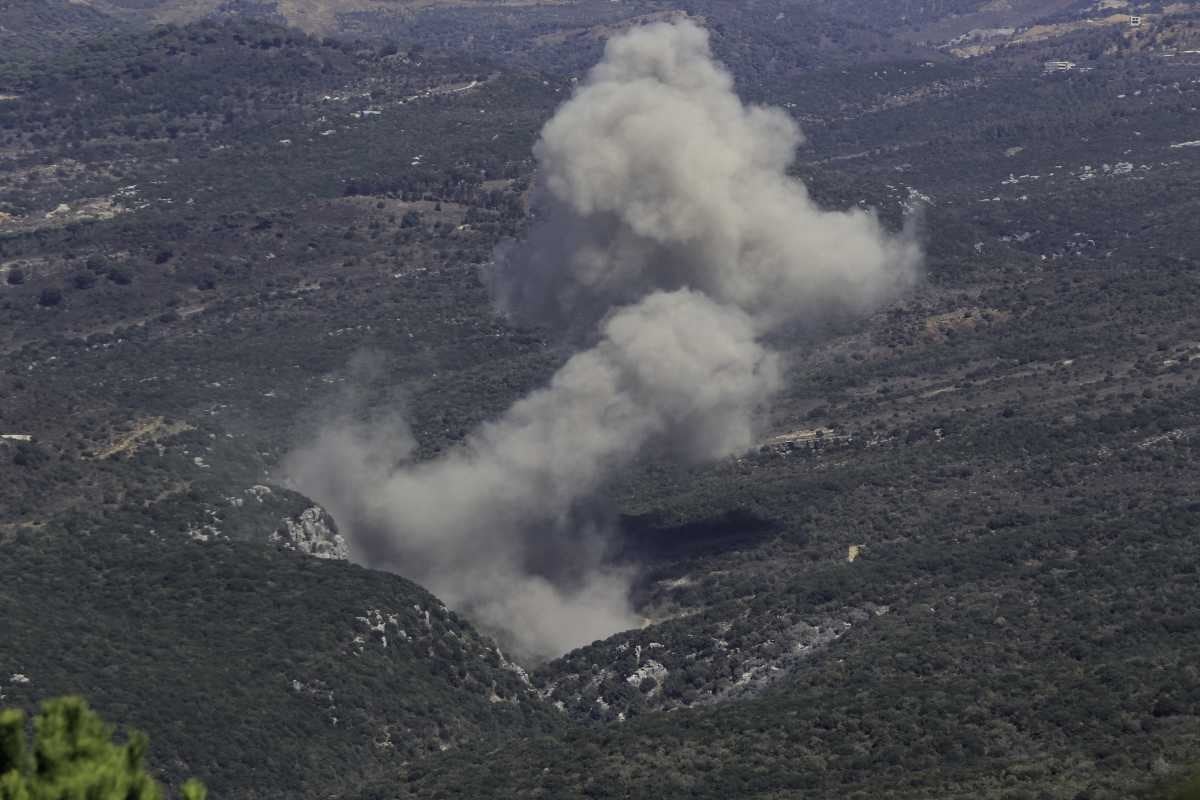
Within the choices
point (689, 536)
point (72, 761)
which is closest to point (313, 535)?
point (689, 536)

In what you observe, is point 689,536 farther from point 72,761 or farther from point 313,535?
point 72,761

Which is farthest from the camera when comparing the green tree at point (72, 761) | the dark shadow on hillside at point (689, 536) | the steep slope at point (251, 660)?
the dark shadow on hillside at point (689, 536)

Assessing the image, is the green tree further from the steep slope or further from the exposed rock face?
the exposed rock face

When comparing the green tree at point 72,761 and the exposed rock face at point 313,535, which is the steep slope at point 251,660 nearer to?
the exposed rock face at point 313,535

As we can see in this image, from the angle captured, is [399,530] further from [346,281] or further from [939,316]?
[346,281]

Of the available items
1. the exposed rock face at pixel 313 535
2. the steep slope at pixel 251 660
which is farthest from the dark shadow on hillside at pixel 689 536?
the steep slope at pixel 251 660
